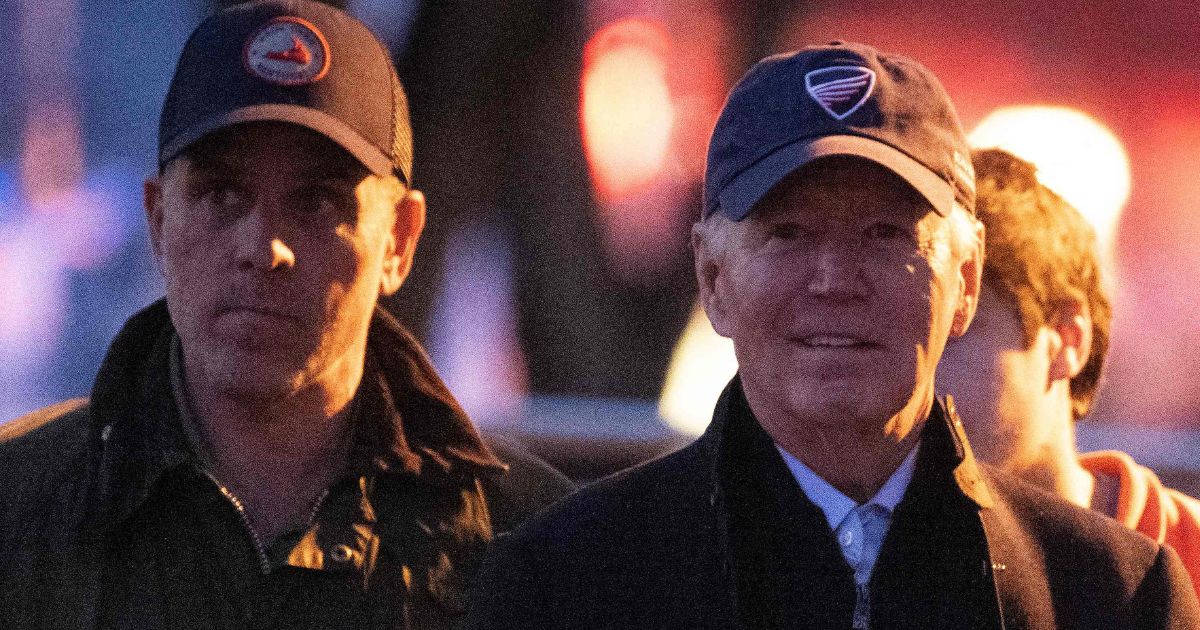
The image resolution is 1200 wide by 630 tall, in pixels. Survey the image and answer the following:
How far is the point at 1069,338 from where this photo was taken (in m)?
3.41

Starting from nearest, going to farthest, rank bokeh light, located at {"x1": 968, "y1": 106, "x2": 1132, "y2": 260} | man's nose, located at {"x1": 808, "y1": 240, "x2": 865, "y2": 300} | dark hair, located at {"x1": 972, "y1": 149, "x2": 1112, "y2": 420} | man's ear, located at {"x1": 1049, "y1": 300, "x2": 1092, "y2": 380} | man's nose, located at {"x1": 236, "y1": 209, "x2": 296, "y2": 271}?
man's nose, located at {"x1": 808, "y1": 240, "x2": 865, "y2": 300}
man's nose, located at {"x1": 236, "y1": 209, "x2": 296, "y2": 271}
dark hair, located at {"x1": 972, "y1": 149, "x2": 1112, "y2": 420}
man's ear, located at {"x1": 1049, "y1": 300, "x2": 1092, "y2": 380}
bokeh light, located at {"x1": 968, "y1": 106, "x2": 1132, "y2": 260}

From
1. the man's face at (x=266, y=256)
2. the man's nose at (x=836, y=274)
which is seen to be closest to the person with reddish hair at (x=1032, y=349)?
the man's nose at (x=836, y=274)

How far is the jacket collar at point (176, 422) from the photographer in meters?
2.92

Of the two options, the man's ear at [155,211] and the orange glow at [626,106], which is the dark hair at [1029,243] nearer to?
the man's ear at [155,211]

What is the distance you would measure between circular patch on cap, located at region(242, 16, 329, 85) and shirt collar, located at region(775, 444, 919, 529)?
1089 millimetres

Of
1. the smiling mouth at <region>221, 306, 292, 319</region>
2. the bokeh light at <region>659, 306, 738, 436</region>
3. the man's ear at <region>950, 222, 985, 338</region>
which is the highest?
the man's ear at <region>950, 222, 985, 338</region>

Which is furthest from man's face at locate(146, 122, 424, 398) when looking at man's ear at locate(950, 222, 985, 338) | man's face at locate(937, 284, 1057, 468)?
man's face at locate(937, 284, 1057, 468)

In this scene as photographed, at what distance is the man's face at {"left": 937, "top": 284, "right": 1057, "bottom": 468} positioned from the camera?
3.28 meters

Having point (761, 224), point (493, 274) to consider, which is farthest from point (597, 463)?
point (761, 224)

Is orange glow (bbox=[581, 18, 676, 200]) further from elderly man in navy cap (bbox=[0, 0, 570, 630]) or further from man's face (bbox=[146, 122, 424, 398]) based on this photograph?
man's face (bbox=[146, 122, 424, 398])

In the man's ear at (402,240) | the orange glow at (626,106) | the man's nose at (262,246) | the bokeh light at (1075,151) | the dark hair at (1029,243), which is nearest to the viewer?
the man's nose at (262,246)

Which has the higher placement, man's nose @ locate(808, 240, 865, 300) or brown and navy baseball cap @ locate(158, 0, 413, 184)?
brown and navy baseball cap @ locate(158, 0, 413, 184)

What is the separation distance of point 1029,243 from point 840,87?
0.88 metres

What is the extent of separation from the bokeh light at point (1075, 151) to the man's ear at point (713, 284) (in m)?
2.39
